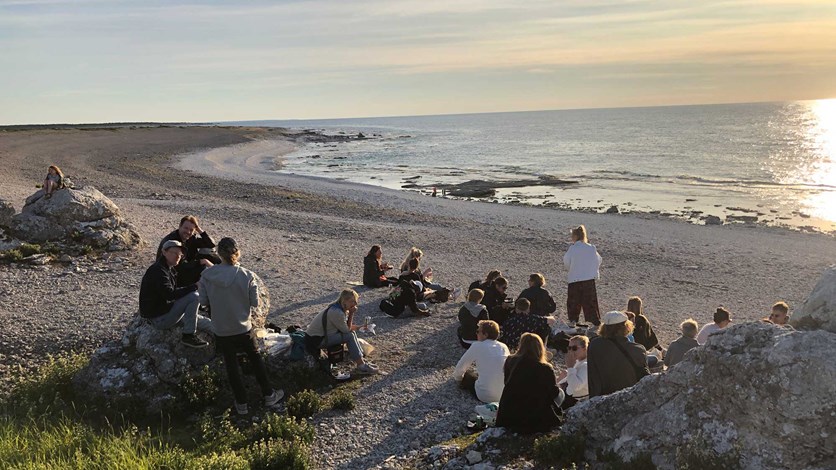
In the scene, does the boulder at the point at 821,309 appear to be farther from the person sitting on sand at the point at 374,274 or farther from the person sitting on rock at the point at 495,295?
the person sitting on sand at the point at 374,274

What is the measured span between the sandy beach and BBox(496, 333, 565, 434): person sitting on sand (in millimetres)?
1410

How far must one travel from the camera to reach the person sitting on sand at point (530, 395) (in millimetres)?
6469

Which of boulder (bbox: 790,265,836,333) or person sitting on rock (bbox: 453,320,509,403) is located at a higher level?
boulder (bbox: 790,265,836,333)

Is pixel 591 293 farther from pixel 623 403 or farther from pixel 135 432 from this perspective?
pixel 135 432

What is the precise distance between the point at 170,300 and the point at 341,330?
102 inches

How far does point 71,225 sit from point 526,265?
1340 cm

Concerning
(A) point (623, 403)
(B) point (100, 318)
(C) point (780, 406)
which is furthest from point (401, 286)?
(C) point (780, 406)

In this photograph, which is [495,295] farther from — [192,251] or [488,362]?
[192,251]

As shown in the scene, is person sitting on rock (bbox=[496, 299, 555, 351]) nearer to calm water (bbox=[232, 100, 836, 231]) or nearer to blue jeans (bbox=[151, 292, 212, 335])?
A: blue jeans (bbox=[151, 292, 212, 335])

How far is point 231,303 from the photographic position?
7.78 metres

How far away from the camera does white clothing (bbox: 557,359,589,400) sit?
8.27 metres

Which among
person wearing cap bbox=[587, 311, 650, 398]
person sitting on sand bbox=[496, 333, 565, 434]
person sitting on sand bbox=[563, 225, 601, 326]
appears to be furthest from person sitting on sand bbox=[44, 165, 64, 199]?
person wearing cap bbox=[587, 311, 650, 398]

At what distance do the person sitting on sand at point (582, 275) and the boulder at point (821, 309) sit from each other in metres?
6.20

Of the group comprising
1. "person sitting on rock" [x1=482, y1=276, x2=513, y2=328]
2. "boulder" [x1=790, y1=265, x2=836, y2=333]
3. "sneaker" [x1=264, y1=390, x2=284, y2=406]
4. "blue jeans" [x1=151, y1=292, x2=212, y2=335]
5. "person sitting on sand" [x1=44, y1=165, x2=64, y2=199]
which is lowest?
"sneaker" [x1=264, y1=390, x2=284, y2=406]
